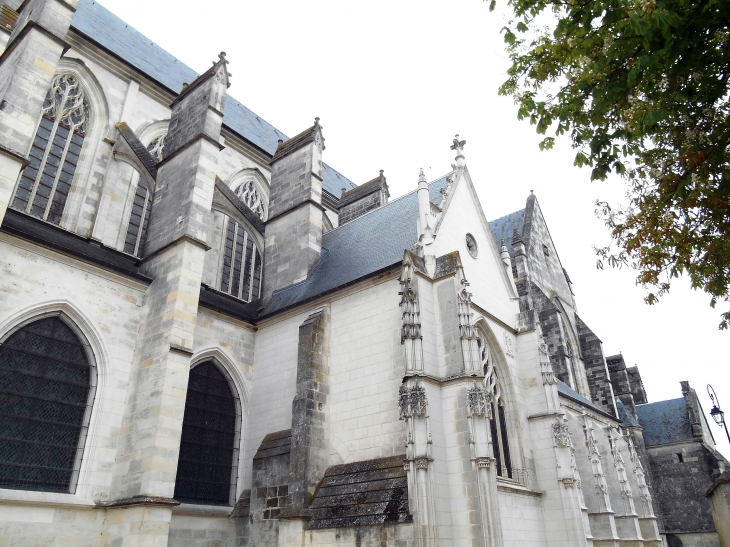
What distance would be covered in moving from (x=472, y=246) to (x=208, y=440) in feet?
24.8

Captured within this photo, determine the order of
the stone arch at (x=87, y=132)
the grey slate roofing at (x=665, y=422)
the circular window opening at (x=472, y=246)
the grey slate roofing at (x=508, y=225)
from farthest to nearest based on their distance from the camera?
1. the grey slate roofing at (x=508, y=225)
2. the grey slate roofing at (x=665, y=422)
3. the stone arch at (x=87, y=132)
4. the circular window opening at (x=472, y=246)

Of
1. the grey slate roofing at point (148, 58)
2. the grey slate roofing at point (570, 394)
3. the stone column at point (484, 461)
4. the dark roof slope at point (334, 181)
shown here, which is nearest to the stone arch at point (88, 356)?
the stone column at point (484, 461)

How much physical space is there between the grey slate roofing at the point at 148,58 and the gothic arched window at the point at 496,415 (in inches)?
450

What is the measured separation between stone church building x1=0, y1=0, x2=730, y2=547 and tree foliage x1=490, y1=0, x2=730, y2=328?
446cm

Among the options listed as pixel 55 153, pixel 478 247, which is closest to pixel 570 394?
pixel 478 247

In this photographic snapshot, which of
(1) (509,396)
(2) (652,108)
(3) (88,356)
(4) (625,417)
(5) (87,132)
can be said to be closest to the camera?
(2) (652,108)

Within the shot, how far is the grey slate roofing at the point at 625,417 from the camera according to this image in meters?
21.5

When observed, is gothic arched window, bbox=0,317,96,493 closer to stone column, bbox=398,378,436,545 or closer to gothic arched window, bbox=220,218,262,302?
stone column, bbox=398,378,436,545

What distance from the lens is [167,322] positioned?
10.4m

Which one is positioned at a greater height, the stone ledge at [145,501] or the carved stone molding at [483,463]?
the carved stone molding at [483,463]

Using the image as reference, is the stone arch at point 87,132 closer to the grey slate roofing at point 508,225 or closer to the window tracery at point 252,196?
the window tracery at point 252,196

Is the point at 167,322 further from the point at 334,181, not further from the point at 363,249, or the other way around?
the point at 334,181

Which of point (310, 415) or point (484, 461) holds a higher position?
point (310, 415)

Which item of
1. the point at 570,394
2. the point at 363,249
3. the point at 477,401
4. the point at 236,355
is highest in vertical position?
the point at 363,249
